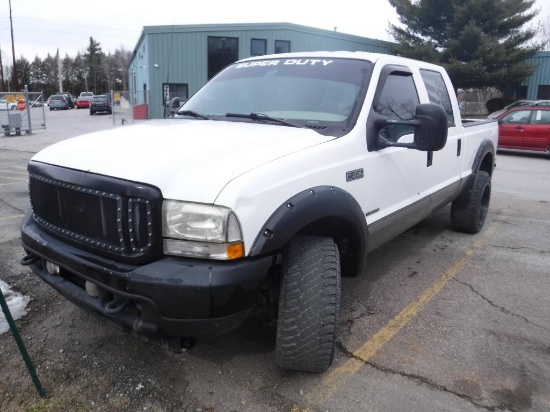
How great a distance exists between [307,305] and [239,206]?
0.72m

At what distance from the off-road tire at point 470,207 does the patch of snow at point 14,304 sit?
4.56 metres

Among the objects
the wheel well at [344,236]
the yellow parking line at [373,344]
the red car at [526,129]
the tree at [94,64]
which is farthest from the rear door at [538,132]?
the tree at [94,64]

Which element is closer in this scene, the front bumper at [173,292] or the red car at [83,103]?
the front bumper at [173,292]

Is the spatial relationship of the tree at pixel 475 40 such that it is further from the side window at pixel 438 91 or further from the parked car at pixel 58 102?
the parked car at pixel 58 102

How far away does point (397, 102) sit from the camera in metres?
3.80

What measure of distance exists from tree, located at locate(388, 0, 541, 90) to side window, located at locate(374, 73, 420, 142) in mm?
23767

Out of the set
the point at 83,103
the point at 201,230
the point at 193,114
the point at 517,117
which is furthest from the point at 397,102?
the point at 83,103

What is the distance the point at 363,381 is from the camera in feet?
9.28

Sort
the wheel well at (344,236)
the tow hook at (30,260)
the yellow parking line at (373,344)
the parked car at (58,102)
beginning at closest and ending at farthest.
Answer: the yellow parking line at (373,344) → the wheel well at (344,236) → the tow hook at (30,260) → the parked car at (58,102)

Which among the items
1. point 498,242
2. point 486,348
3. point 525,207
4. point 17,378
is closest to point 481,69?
point 525,207

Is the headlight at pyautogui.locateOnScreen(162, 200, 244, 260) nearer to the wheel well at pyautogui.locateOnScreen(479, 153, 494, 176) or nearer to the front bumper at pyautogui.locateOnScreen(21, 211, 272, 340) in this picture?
the front bumper at pyautogui.locateOnScreen(21, 211, 272, 340)

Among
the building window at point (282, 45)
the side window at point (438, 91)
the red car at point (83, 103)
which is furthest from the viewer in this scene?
the red car at point (83, 103)

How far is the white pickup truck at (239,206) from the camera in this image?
2.29m

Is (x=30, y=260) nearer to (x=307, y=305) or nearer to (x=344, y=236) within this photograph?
(x=307, y=305)
